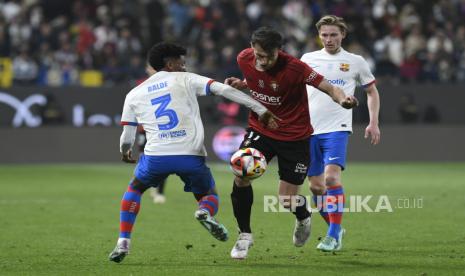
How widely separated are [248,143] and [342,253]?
4.41ft

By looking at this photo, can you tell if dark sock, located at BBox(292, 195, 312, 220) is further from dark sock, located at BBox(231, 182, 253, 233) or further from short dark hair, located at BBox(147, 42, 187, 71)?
short dark hair, located at BBox(147, 42, 187, 71)

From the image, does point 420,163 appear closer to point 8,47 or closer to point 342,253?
point 8,47

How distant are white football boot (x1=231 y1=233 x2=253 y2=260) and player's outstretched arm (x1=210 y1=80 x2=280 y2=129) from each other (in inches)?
42.3

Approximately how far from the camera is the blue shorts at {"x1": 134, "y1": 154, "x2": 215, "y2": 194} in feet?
28.8

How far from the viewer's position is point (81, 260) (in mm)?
8953

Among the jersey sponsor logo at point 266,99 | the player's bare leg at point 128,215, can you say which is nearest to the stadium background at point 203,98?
the jersey sponsor logo at point 266,99

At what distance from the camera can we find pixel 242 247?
895cm

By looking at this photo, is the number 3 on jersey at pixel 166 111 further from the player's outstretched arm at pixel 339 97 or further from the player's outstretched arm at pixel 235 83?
the player's outstretched arm at pixel 339 97

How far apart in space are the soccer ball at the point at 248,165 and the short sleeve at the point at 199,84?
0.63m

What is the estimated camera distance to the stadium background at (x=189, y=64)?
22859 millimetres

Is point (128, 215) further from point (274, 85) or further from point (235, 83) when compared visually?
point (274, 85)

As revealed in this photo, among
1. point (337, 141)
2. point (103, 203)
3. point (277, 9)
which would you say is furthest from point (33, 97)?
point (337, 141)

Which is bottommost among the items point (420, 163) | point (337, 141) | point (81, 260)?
point (420, 163)

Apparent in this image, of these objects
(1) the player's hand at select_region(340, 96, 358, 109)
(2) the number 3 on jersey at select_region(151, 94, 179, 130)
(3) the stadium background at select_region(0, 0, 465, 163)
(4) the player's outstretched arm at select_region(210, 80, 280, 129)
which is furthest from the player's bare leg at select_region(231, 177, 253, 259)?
(3) the stadium background at select_region(0, 0, 465, 163)
